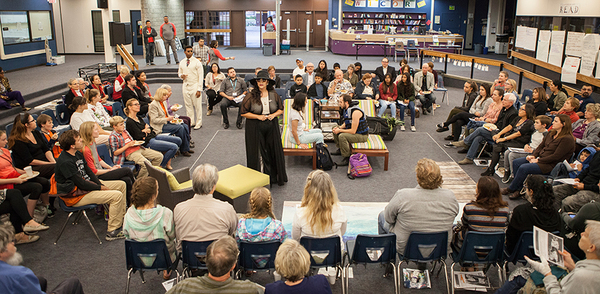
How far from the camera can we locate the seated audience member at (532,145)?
6.08 meters

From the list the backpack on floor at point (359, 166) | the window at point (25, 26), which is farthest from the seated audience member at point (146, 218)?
the window at point (25, 26)

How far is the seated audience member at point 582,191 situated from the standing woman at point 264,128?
3416 mm

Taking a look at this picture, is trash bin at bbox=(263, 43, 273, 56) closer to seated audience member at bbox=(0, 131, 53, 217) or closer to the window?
the window

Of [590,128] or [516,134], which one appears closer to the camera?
[590,128]

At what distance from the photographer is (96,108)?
736 centimetres

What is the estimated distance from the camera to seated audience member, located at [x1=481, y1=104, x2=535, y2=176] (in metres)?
6.57

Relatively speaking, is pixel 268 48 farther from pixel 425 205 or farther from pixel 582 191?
pixel 425 205

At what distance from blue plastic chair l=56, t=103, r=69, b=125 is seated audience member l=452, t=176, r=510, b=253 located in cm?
686

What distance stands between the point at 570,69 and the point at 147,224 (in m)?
10.9

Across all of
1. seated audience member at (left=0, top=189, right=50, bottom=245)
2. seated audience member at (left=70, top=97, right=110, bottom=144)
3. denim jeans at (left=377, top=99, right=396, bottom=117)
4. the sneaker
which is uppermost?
seated audience member at (left=70, top=97, right=110, bottom=144)

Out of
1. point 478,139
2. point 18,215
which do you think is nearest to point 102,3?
point 18,215

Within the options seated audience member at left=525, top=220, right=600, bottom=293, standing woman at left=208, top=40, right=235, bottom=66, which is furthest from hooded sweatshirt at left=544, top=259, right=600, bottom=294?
standing woman at left=208, top=40, right=235, bottom=66

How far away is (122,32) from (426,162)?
37.6 ft

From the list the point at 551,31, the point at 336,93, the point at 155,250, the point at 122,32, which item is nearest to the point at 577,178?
the point at 155,250
